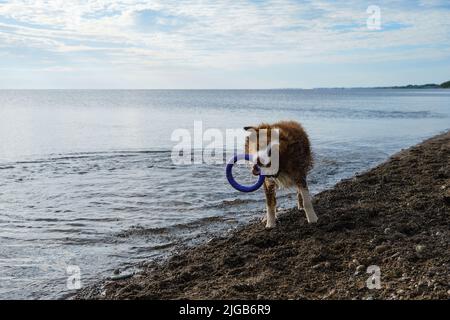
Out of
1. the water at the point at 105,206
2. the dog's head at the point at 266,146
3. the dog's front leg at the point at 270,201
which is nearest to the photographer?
the dog's head at the point at 266,146

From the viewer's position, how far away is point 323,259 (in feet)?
20.2

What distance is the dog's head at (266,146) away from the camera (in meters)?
7.32

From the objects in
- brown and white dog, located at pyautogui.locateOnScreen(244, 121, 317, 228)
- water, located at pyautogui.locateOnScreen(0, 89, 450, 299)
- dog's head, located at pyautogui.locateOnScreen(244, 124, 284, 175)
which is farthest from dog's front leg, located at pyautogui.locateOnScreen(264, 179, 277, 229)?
water, located at pyautogui.locateOnScreen(0, 89, 450, 299)

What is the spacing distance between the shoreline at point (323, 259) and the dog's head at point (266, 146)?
1223 millimetres

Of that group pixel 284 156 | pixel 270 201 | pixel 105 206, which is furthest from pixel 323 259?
pixel 105 206

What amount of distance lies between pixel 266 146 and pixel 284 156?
15.5 inches

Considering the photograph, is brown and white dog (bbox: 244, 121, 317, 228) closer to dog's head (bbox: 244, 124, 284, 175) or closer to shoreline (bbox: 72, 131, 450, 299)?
dog's head (bbox: 244, 124, 284, 175)

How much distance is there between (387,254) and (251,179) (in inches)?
305

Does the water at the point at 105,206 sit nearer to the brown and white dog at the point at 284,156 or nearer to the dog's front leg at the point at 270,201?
the dog's front leg at the point at 270,201

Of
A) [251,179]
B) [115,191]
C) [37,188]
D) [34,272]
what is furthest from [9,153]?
[34,272]

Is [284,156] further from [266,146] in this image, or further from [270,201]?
[270,201]

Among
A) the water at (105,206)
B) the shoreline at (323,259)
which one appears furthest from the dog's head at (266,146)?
the water at (105,206)

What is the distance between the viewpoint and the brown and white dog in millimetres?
7367

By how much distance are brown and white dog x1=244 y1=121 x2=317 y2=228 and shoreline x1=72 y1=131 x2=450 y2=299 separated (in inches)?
20.7
